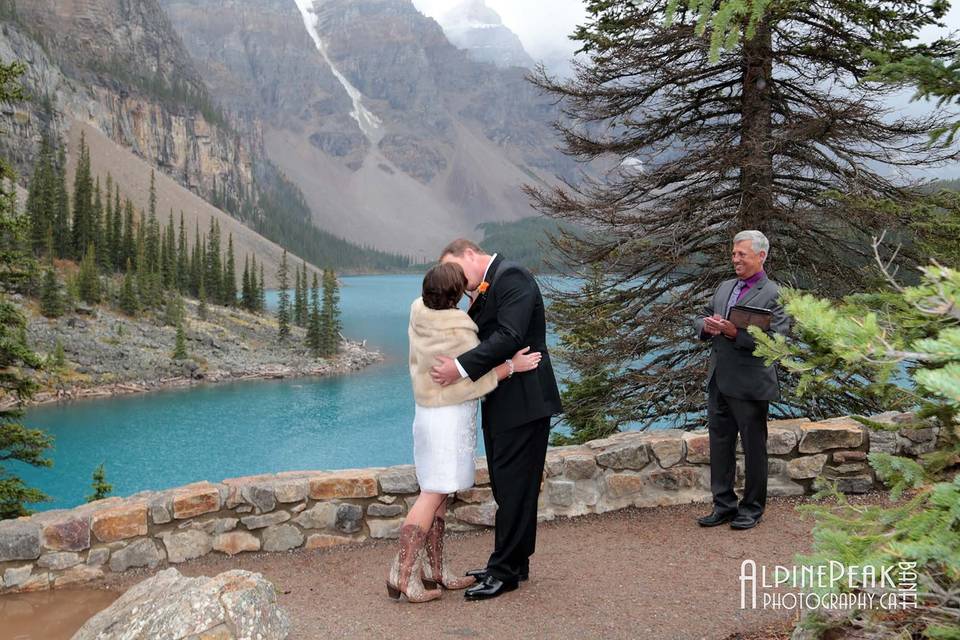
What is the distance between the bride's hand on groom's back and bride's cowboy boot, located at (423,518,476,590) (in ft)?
3.48

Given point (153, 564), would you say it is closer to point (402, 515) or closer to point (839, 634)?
point (402, 515)

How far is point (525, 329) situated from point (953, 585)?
2.16 m

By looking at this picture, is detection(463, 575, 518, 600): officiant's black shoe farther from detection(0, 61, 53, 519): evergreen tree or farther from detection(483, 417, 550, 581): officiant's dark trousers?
detection(0, 61, 53, 519): evergreen tree

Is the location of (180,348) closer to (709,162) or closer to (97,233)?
(97,233)

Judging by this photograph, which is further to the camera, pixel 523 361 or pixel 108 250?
pixel 108 250

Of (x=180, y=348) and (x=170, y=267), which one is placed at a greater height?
(x=170, y=267)

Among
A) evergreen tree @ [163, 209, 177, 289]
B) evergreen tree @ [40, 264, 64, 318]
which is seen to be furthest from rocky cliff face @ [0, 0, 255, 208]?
evergreen tree @ [40, 264, 64, 318]

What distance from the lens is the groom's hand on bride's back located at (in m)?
3.48

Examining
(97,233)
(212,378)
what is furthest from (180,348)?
(97,233)

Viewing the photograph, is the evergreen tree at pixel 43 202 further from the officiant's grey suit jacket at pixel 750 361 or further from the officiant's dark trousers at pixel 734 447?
the officiant's grey suit jacket at pixel 750 361

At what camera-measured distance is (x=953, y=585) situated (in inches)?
75.4

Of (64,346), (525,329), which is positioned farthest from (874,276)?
(64,346)

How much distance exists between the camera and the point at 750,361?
452 cm

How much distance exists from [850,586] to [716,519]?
3295 mm
